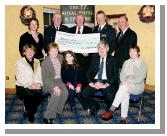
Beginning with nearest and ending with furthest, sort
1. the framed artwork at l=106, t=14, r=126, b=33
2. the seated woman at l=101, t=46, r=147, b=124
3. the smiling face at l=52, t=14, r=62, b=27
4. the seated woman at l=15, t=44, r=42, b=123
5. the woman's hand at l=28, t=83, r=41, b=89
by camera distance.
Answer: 1. the seated woman at l=101, t=46, r=147, b=124
2. the seated woman at l=15, t=44, r=42, b=123
3. the woman's hand at l=28, t=83, r=41, b=89
4. the smiling face at l=52, t=14, r=62, b=27
5. the framed artwork at l=106, t=14, r=126, b=33

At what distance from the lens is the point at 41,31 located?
22.5 ft

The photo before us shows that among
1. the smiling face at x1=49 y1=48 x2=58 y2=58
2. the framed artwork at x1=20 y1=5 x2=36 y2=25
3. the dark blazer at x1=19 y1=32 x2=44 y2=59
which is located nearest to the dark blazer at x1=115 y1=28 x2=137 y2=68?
the smiling face at x1=49 y1=48 x2=58 y2=58

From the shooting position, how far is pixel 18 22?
659 cm

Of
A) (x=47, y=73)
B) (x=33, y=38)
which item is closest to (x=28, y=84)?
(x=47, y=73)

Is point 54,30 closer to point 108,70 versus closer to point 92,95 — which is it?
point 108,70

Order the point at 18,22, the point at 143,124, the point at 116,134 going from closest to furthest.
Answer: the point at 116,134 → the point at 143,124 → the point at 18,22

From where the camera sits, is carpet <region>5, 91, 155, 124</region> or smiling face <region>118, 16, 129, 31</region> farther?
smiling face <region>118, 16, 129, 31</region>

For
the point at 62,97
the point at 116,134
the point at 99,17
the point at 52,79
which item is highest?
the point at 99,17

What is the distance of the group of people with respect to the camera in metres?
4.78

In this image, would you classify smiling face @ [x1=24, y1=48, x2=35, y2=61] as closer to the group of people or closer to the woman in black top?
the group of people

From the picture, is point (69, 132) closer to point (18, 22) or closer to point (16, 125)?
point (16, 125)

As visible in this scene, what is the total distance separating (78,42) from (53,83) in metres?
0.97
